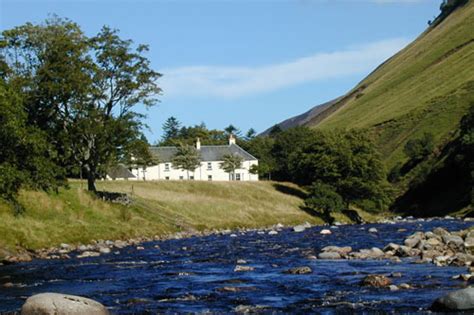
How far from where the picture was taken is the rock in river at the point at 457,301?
74.2 ft

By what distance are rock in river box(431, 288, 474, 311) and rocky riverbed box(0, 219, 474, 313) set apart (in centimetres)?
75

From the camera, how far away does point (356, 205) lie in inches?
4429

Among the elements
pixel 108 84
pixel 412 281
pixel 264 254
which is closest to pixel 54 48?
pixel 108 84

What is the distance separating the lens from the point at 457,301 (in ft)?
74.4

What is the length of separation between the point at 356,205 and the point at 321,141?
1254 centimetres

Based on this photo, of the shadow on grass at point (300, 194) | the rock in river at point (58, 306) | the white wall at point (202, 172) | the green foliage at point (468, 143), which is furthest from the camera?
the white wall at point (202, 172)

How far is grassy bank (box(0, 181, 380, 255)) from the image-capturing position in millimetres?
54094

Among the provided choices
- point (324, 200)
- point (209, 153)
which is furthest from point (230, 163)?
point (324, 200)

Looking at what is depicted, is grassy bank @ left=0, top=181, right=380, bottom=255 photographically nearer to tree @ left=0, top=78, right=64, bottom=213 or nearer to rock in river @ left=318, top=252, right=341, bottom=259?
tree @ left=0, top=78, right=64, bottom=213

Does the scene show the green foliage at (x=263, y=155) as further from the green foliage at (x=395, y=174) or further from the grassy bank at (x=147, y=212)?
the grassy bank at (x=147, y=212)

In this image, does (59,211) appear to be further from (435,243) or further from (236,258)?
(435,243)

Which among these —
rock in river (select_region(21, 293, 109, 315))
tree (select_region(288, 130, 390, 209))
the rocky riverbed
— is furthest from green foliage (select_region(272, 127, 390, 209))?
rock in river (select_region(21, 293, 109, 315))

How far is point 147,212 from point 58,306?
53.1 m

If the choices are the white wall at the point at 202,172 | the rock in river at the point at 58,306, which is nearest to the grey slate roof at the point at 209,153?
the white wall at the point at 202,172
